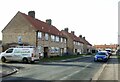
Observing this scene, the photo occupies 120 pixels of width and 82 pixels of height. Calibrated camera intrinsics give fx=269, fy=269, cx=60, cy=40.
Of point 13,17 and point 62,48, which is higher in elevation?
point 13,17

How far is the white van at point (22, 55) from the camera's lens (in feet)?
107

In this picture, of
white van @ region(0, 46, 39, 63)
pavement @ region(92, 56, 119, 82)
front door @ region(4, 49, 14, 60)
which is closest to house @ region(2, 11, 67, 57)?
front door @ region(4, 49, 14, 60)

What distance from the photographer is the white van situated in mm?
32688

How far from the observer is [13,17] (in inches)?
1962

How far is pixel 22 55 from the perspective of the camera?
33156 millimetres

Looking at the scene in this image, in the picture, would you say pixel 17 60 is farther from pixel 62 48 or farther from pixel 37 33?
pixel 62 48

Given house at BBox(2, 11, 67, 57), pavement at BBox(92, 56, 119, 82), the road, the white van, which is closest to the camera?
pavement at BBox(92, 56, 119, 82)

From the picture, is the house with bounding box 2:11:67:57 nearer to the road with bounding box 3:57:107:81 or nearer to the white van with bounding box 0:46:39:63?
the white van with bounding box 0:46:39:63

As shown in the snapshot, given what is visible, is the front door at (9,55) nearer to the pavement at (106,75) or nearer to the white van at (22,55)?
the white van at (22,55)

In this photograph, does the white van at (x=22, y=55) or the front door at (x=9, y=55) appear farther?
the front door at (x=9, y=55)

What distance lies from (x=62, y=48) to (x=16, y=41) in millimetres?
22005

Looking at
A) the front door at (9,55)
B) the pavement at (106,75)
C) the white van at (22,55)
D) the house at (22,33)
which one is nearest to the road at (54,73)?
the pavement at (106,75)

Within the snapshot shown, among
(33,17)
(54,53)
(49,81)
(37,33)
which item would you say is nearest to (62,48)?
(54,53)

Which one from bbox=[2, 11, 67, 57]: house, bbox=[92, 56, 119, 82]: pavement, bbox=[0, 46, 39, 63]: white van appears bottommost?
bbox=[92, 56, 119, 82]: pavement
